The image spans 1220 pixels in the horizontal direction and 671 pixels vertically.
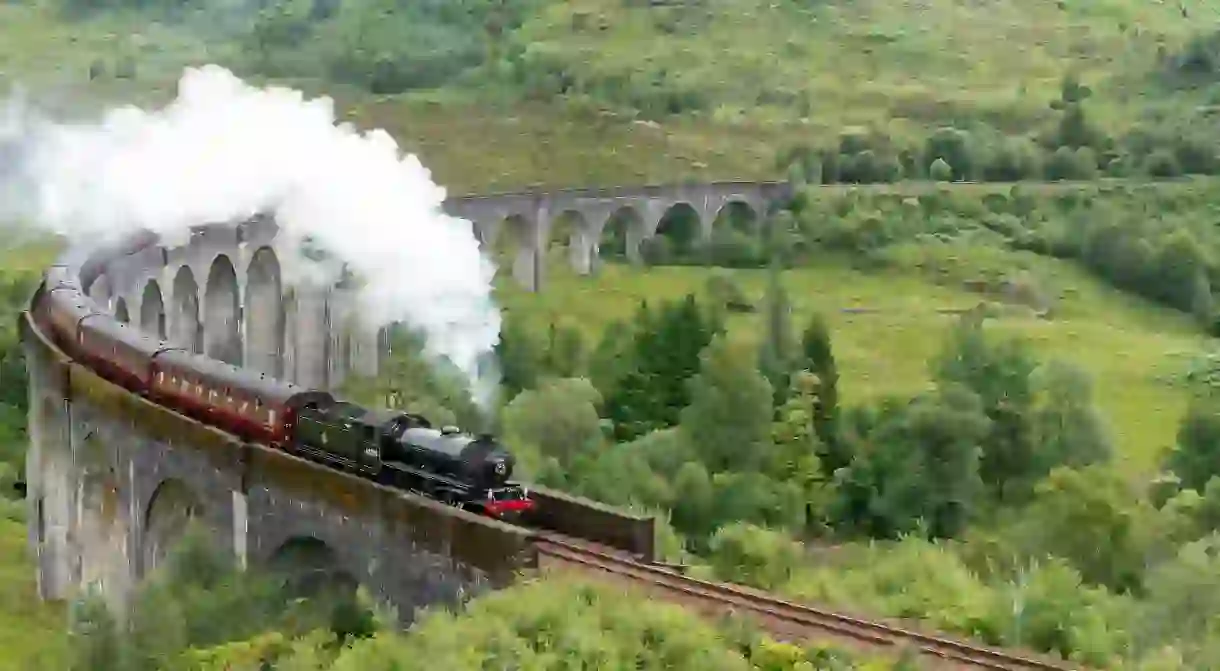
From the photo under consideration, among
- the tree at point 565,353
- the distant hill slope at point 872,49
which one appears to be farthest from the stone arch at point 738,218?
the tree at point 565,353

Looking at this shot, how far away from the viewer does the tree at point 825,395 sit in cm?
4447

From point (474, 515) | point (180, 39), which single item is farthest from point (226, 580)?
point (180, 39)

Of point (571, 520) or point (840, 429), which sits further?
point (840, 429)

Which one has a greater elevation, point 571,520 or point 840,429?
point 571,520

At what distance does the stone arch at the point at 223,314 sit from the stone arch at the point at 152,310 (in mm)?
2303

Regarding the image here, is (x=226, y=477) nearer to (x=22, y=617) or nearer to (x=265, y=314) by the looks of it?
(x=22, y=617)

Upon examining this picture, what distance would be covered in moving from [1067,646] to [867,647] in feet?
11.2

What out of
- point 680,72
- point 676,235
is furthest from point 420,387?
point 680,72

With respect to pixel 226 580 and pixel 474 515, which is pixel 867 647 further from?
pixel 226 580

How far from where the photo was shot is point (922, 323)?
7244 cm

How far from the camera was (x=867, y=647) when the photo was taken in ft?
66.8

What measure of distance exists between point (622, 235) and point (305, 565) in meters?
66.7

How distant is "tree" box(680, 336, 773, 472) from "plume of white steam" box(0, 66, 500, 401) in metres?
6.60

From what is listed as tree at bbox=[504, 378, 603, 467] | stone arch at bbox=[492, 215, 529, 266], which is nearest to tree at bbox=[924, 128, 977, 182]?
stone arch at bbox=[492, 215, 529, 266]
